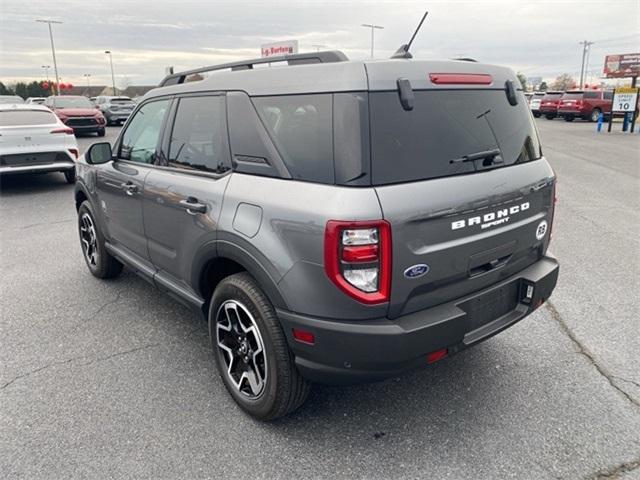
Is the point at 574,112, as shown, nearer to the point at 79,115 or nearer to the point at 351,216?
the point at 79,115

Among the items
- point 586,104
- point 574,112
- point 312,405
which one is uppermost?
point 586,104

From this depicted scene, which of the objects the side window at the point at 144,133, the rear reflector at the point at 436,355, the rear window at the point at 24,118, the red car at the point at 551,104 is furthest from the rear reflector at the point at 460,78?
the red car at the point at 551,104

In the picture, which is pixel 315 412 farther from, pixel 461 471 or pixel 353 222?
pixel 353 222

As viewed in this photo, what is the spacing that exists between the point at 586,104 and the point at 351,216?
31652 mm

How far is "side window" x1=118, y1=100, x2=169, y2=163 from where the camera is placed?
3.59 m

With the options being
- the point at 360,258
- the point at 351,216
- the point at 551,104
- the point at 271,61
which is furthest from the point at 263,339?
the point at 551,104

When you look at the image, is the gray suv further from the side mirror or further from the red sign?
the red sign

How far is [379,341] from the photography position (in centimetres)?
222

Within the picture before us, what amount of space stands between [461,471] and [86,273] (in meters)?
4.22

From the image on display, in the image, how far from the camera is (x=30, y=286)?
4770 mm

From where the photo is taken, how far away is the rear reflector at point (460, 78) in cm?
245

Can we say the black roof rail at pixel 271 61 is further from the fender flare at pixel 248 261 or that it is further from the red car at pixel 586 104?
the red car at pixel 586 104

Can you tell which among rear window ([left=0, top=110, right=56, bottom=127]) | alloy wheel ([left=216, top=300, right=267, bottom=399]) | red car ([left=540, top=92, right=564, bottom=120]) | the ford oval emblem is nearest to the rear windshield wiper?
the ford oval emblem

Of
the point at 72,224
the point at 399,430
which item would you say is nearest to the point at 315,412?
the point at 399,430
